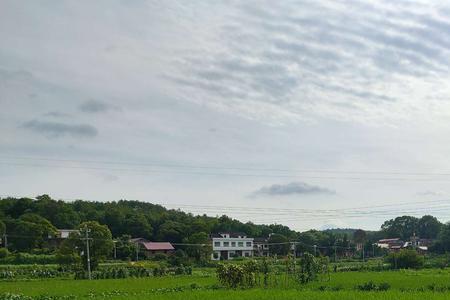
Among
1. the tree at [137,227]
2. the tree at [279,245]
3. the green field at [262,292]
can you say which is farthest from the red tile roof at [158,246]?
the green field at [262,292]

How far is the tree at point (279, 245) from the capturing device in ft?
331

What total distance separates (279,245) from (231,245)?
38.2 feet

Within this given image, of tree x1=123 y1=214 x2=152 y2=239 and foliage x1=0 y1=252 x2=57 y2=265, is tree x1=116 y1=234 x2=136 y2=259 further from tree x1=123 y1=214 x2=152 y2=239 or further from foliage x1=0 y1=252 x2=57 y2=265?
tree x1=123 y1=214 x2=152 y2=239

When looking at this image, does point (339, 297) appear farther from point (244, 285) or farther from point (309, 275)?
point (309, 275)

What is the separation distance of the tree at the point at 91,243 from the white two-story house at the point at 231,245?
49647mm

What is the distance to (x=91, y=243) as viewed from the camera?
56.8 m

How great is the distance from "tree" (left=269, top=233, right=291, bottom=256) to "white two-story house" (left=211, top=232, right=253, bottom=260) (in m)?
6.40

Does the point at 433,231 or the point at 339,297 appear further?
the point at 433,231

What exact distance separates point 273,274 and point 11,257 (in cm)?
3574

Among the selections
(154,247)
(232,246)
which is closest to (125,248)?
(154,247)

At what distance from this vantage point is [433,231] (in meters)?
159

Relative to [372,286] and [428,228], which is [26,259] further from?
[428,228]

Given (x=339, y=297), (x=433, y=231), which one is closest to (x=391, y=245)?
(x=433, y=231)

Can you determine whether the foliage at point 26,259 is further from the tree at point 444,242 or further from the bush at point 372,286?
the tree at point 444,242
